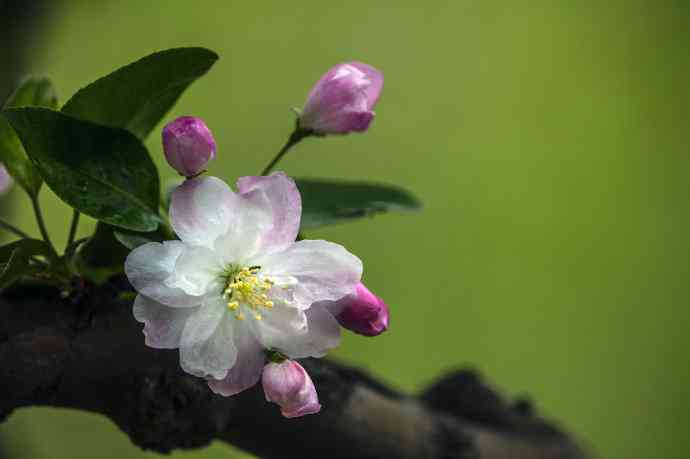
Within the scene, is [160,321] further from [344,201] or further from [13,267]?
[344,201]

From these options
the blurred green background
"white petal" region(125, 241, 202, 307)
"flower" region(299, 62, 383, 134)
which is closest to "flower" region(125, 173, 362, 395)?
"white petal" region(125, 241, 202, 307)

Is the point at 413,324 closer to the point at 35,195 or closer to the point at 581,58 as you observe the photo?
the point at 581,58

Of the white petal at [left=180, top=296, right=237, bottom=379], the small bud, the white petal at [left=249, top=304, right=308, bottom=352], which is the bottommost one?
the small bud

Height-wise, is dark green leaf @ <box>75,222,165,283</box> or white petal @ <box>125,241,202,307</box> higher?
white petal @ <box>125,241,202,307</box>

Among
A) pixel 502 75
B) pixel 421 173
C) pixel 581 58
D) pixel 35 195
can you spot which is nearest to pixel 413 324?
pixel 421 173

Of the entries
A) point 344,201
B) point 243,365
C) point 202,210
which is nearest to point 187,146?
point 202,210

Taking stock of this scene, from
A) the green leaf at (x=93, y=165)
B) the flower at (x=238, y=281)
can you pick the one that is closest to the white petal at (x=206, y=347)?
the flower at (x=238, y=281)

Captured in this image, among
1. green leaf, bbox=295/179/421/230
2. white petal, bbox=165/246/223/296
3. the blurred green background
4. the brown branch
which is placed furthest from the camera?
the blurred green background

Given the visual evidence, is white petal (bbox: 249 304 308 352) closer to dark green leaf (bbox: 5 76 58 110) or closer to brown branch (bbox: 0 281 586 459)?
brown branch (bbox: 0 281 586 459)
